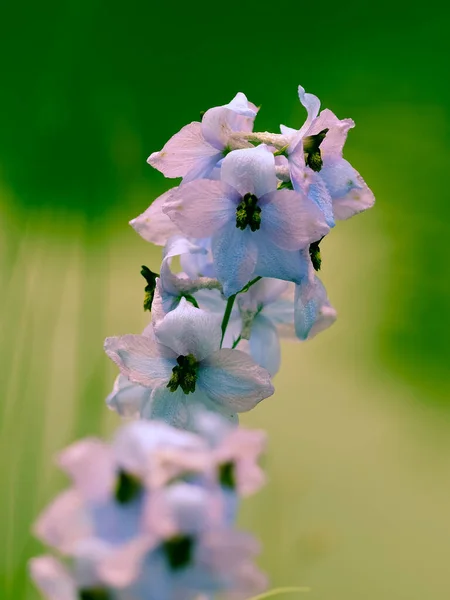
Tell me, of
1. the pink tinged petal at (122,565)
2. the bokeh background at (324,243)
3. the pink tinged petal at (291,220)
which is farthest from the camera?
the bokeh background at (324,243)

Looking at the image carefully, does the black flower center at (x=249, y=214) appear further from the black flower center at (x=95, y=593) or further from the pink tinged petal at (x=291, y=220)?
the black flower center at (x=95, y=593)

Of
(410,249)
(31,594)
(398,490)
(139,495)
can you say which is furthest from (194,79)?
(139,495)

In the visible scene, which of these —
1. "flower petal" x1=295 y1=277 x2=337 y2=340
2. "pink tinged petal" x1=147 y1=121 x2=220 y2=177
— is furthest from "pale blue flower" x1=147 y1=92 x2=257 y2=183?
"flower petal" x1=295 y1=277 x2=337 y2=340

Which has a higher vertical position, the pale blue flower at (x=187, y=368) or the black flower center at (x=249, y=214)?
the black flower center at (x=249, y=214)

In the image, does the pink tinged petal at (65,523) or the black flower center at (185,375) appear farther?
the black flower center at (185,375)

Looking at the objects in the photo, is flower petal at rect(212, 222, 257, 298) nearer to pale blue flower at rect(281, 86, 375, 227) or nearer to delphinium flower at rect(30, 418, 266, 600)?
pale blue flower at rect(281, 86, 375, 227)

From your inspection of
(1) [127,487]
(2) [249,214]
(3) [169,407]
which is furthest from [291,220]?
(1) [127,487]

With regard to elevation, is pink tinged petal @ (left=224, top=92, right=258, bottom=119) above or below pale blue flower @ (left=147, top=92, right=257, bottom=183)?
above

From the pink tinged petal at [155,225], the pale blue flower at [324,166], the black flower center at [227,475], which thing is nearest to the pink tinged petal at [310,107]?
the pale blue flower at [324,166]
